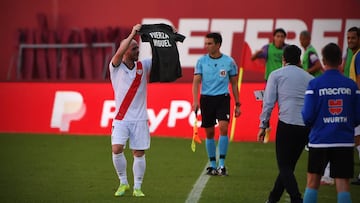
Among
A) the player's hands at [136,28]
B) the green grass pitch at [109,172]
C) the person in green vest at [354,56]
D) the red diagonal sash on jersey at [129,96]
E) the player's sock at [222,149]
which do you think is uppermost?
the player's hands at [136,28]

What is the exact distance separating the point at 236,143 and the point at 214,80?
5079 mm

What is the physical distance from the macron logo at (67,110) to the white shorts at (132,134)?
932cm

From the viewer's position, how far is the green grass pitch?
12.6m

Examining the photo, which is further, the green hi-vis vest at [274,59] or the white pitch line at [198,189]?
the green hi-vis vest at [274,59]

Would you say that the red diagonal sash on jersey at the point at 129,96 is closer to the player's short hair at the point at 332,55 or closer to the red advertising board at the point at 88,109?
the player's short hair at the point at 332,55

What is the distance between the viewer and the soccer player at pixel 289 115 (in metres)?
10.9

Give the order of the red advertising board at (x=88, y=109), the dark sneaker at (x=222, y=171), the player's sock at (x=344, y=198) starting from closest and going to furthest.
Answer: the player's sock at (x=344, y=198), the dark sneaker at (x=222, y=171), the red advertising board at (x=88, y=109)

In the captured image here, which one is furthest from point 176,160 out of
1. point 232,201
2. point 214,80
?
point 232,201

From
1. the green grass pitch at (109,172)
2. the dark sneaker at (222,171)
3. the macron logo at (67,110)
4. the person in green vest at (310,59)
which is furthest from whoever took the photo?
the macron logo at (67,110)

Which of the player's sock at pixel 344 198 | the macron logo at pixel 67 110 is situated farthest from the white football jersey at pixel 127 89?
the macron logo at pixel 67 110

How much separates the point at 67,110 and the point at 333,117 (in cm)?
1256

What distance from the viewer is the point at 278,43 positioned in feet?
58.9

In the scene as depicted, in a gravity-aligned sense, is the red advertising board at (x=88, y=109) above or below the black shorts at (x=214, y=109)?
below

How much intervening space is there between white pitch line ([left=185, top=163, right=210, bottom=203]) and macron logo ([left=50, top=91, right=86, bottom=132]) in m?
6.89
